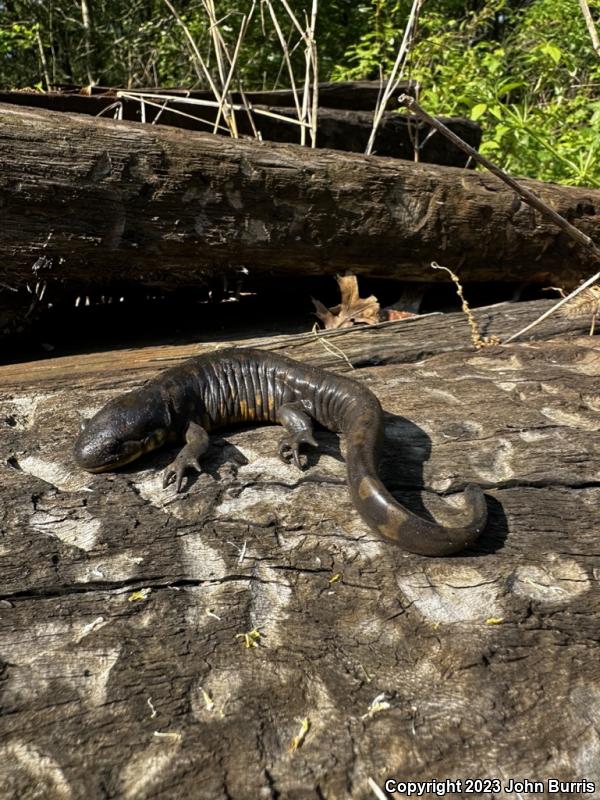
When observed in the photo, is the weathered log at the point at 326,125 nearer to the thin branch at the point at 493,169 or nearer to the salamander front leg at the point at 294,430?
the thin branch at the point at 493,169

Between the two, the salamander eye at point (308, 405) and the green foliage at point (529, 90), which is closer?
the salamander eye at point (308, 405)

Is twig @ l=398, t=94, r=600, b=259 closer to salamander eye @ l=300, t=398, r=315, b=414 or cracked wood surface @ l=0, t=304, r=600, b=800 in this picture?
cracked wood surface @ l=0, t=304, r=600, b=800

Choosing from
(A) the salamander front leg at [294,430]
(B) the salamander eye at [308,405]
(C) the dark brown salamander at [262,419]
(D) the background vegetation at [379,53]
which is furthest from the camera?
(D) the background vegetation at [379,53]

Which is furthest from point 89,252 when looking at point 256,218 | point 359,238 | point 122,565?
point 122,565

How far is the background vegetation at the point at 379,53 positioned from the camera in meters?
9.17

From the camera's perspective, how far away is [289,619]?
3.01 metres

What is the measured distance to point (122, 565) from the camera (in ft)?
10.5

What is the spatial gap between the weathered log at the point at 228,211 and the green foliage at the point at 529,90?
1574 mm

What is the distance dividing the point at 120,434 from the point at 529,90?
10.6 m

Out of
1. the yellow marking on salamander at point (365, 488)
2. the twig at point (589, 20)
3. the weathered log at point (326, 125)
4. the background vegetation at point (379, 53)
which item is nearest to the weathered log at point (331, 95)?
the weathered log at point (326, 125)

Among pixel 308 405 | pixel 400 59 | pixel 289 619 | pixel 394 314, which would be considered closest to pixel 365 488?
pixel 289 619

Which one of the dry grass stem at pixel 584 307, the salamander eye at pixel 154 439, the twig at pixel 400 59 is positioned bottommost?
the salamander eye at pixel 154 439

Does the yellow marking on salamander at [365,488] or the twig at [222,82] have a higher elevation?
the twig at [222,82]

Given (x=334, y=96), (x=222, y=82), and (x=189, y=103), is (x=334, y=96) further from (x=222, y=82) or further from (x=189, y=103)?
(x=189, y=103)
